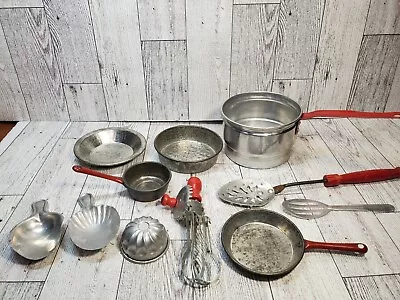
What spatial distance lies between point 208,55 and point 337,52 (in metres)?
0.37

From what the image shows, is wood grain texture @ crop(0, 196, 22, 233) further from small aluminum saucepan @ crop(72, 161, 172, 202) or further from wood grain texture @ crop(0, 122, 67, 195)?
small aluminum saucepan @ crop(72, 161, 172, 202)

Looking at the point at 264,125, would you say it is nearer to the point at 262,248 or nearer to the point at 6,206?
the point at 262,248

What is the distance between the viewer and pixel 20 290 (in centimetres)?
56

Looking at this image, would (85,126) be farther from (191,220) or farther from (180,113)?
(191,220)

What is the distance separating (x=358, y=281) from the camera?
575mm

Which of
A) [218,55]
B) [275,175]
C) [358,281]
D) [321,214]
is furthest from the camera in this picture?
[218,55]

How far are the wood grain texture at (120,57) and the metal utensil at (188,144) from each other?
6.7 inches

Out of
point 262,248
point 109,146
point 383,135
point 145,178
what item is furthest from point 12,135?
point 383,135

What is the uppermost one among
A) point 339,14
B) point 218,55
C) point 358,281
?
point 339,14

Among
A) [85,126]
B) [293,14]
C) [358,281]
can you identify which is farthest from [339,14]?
[85,126]

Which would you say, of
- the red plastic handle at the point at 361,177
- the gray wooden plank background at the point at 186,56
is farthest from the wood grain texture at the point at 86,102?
the red plastic handle at the point at 361,177

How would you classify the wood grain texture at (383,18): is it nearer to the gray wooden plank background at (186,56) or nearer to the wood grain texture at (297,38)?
the gray wooden plank background at (186,56)

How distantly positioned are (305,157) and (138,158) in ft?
1.42

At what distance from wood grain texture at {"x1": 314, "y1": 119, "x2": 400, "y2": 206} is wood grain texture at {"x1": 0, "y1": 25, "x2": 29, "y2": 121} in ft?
2.95
